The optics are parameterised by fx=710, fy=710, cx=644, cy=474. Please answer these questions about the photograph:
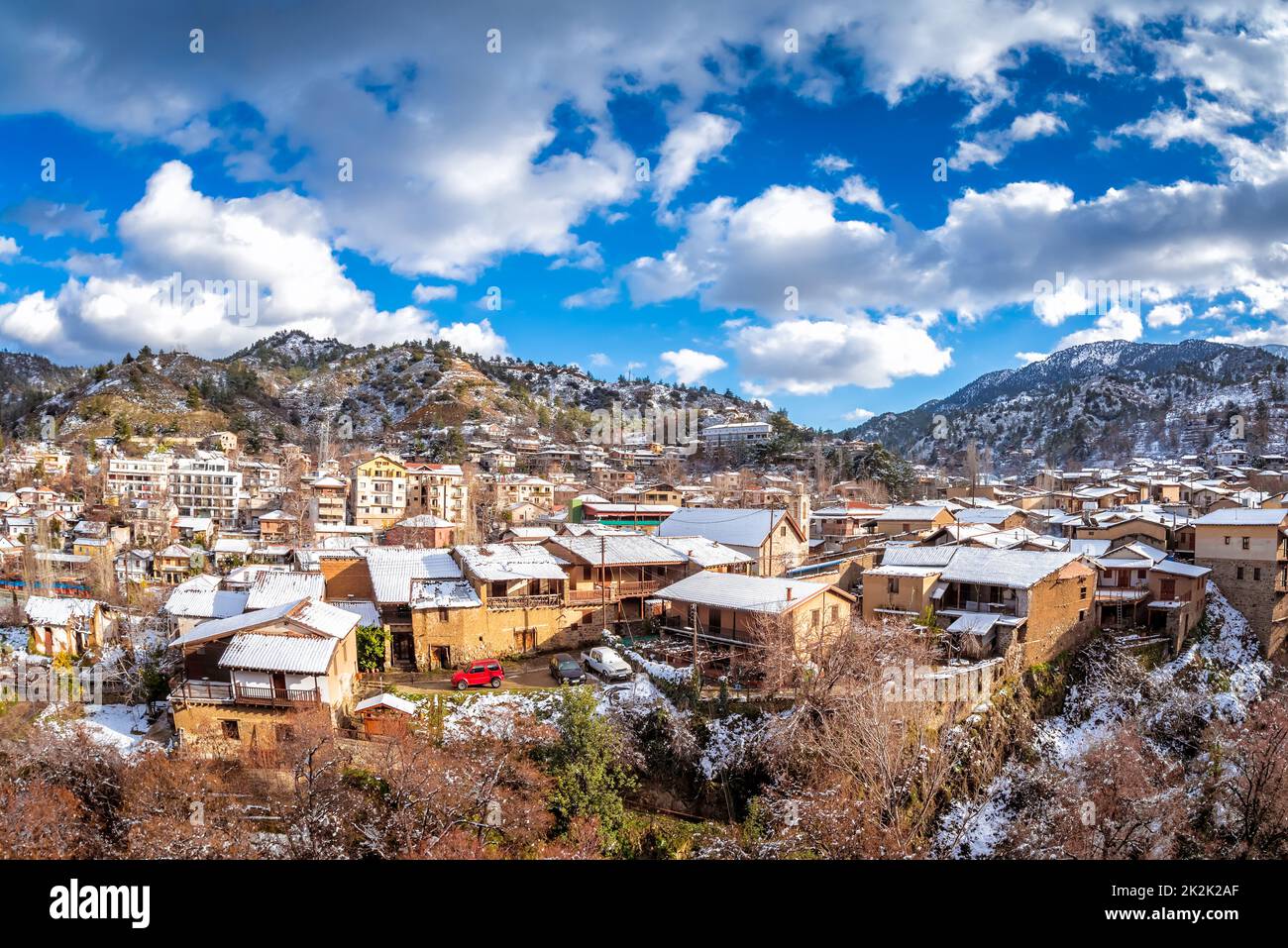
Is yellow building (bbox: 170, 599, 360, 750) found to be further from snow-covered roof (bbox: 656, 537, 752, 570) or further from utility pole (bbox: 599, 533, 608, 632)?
snow-covered roof (bbox: 656, 537, 752, 570)

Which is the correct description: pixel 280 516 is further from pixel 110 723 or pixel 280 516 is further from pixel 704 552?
pixel 704 552

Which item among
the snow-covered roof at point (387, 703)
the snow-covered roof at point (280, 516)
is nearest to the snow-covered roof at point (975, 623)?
the snow-covered roof at point (387, 703)

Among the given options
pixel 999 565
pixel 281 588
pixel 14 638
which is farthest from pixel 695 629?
pixel 14 638
